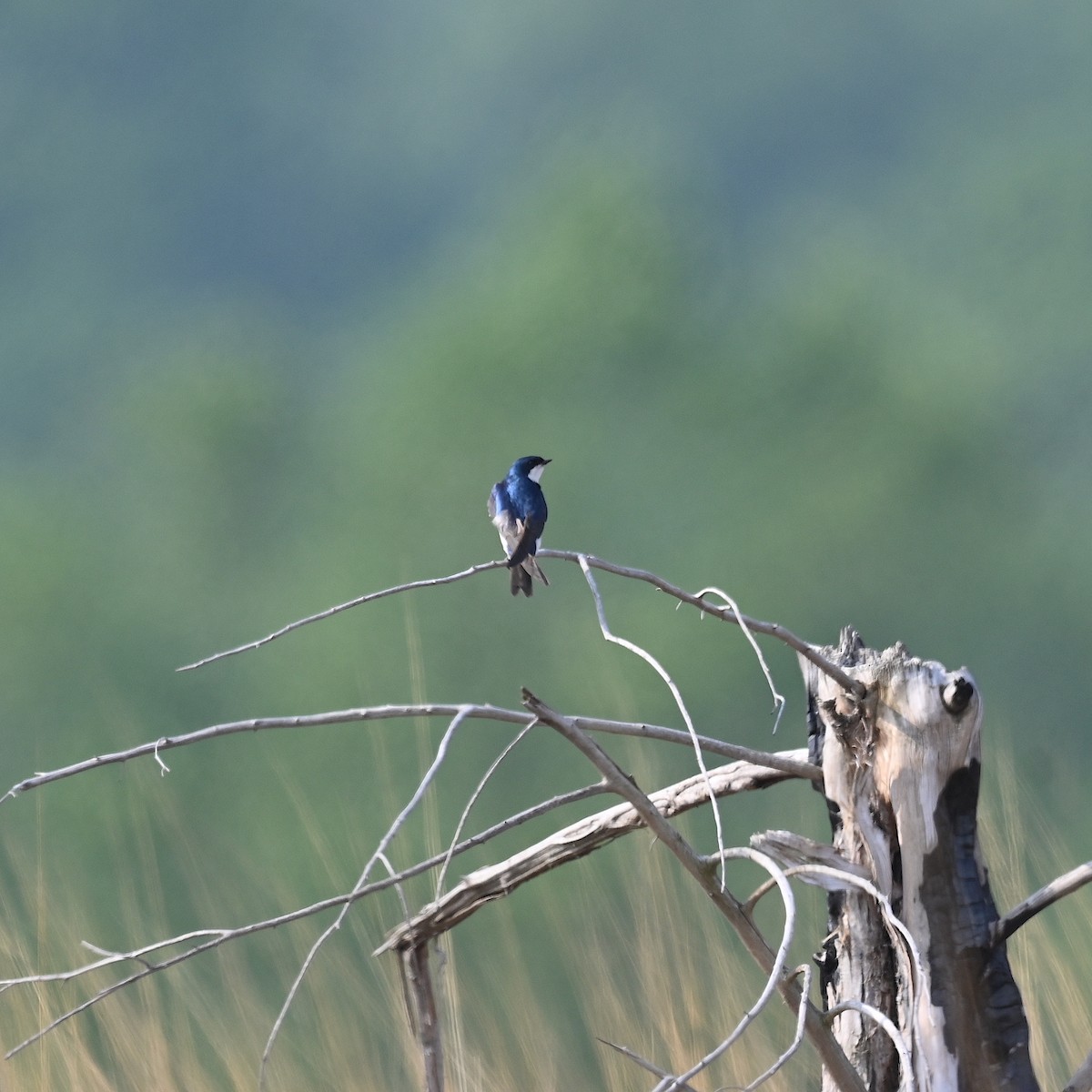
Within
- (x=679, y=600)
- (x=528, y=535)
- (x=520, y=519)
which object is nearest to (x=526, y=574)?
(x=528, y=535)

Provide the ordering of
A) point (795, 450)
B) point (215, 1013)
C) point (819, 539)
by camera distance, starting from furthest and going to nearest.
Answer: point (795, 450), point (819, 539), point (215, 1013)

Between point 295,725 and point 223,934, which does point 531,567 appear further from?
point 295,725

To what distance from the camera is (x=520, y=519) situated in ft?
8.85

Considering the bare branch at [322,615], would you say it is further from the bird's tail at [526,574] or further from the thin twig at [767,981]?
the bird's tail at [526,574]

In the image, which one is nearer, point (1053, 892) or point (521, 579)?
point (1053, 892)

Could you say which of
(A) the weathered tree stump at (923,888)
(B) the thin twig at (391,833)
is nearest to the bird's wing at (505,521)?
(A) the weathered tree stump at (923,888)

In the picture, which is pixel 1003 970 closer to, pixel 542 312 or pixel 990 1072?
pixel 990 1072

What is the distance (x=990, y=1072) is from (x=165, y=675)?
892 centimetres

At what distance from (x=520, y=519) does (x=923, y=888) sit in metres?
1.39

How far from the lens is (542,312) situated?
1149 cm

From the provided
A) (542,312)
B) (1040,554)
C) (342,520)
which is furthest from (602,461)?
(1040,554)

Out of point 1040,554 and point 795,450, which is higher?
point 795,450

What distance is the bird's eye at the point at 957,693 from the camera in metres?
1.42

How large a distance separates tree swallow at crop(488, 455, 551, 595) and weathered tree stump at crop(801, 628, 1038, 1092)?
3.15 ft
